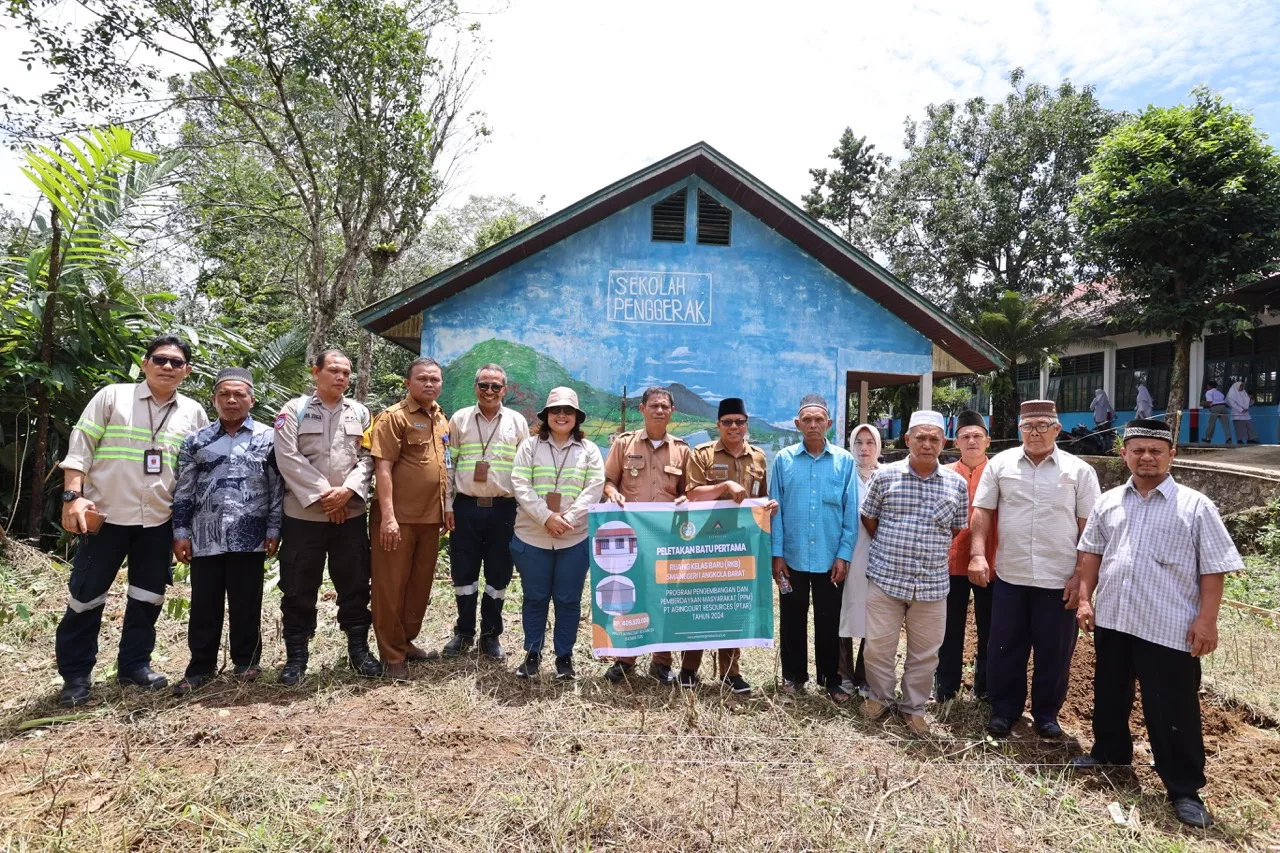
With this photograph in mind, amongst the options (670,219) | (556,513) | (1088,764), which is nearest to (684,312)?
(670,219)

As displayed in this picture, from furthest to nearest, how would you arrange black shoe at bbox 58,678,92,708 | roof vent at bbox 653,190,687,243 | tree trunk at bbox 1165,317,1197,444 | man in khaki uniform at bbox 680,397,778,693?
tree trunk at bbox 1165,317,1197,444, roof vent at bbox 653,190,687,243, man in khaki uniform at bbox 680,397,778,693, black shoe at bbox 58,678,92,708

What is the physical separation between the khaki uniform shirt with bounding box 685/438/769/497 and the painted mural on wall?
5333 mm

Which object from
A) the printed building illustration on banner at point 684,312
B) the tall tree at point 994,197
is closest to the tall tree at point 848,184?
the tall tree at point 994,197

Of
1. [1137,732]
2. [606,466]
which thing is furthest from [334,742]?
[1137,732]

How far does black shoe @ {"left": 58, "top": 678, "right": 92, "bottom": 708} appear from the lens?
3.88 metres

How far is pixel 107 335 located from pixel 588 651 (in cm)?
510

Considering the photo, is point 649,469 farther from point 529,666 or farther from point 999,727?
point 999,727

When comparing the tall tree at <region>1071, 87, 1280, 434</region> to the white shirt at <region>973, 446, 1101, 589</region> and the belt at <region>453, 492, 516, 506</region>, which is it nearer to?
the white shirt at <region>973, 446, 1101, 589</region>

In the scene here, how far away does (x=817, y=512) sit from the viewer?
4.30m

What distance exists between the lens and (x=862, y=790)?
129 inches

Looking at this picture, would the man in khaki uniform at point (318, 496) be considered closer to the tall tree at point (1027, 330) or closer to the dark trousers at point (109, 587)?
the dark trousers at point (109, 587)

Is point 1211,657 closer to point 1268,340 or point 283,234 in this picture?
point 1268,340

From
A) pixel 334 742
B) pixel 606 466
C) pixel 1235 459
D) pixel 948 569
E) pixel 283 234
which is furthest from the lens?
pixel 283 234

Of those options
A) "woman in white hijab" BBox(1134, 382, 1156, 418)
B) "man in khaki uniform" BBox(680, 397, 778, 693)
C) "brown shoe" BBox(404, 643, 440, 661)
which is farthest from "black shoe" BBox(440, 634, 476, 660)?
"woman in white hijab" BBox(1134, 382, 1156, 418)
